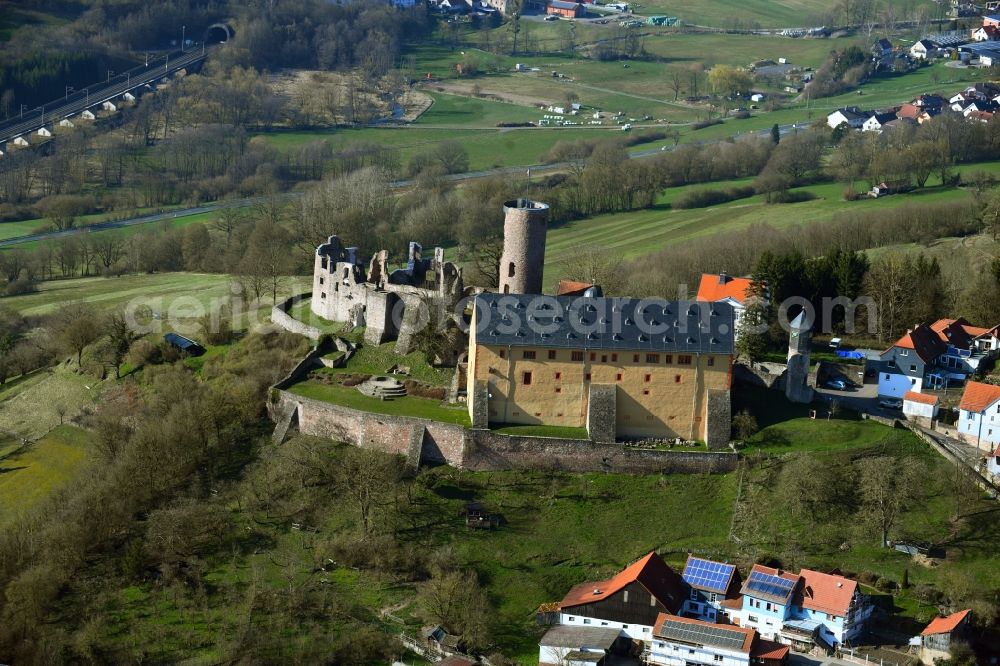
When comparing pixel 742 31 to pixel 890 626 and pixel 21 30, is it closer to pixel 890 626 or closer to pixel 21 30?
pixel 21 30

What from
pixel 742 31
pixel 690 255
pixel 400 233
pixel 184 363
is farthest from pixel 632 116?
pixel 184 363

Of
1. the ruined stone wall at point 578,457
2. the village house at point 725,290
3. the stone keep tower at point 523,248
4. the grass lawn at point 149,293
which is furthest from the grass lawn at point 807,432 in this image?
the grass lawn at point 149,293

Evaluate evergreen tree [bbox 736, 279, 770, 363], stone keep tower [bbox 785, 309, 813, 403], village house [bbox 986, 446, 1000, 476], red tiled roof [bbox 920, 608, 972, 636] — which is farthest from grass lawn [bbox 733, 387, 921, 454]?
red tiled roof [bbox 920, 608, 972, 636]

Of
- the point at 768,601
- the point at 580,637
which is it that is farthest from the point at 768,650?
the point at 580,637

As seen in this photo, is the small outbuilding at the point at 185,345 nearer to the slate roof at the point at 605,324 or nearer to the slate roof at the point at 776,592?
the slate roof at the point at 605,324

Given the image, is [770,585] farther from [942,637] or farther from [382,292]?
[382,292]

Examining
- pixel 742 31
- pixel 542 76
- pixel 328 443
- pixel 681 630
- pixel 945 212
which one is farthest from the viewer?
pixel 742 31

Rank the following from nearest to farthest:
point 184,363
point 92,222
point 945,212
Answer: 1. point 184,363
2. point 945,212
3. point 92,222
